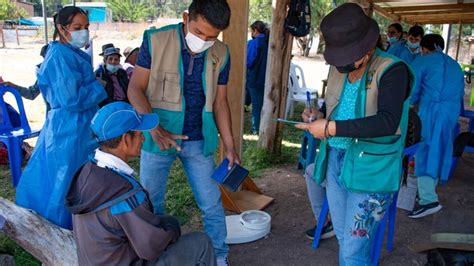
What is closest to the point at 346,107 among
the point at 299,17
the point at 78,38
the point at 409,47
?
the point at 78,38

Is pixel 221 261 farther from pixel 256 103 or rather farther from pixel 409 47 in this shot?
pixel 409 47

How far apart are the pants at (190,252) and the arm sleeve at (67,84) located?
1415 mm

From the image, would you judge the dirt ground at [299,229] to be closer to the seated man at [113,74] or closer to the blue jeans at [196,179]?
the blue jeans at [196,179]

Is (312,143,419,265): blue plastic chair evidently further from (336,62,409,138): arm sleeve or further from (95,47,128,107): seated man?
(95,47,128,107): seated man

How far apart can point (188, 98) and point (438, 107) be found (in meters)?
2.81

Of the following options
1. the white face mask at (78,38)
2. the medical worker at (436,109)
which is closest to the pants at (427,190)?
the medical worker at (436,109)

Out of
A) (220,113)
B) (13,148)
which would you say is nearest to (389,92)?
(220,113)

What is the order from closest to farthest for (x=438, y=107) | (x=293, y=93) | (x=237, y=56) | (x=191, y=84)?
(x=191, y=84) < (x=237, y=56) < (x=438, y=107) < (x=293, y=93)

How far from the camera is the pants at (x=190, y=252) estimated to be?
1927 millimetres

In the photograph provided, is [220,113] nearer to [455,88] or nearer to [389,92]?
[389,92]

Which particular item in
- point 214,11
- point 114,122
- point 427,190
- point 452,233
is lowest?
point 427,190

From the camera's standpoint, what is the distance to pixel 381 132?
5.92 ft

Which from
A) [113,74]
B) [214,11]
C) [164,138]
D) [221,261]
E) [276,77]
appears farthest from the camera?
[276,77]

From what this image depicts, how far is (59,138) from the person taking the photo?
9.62ft
